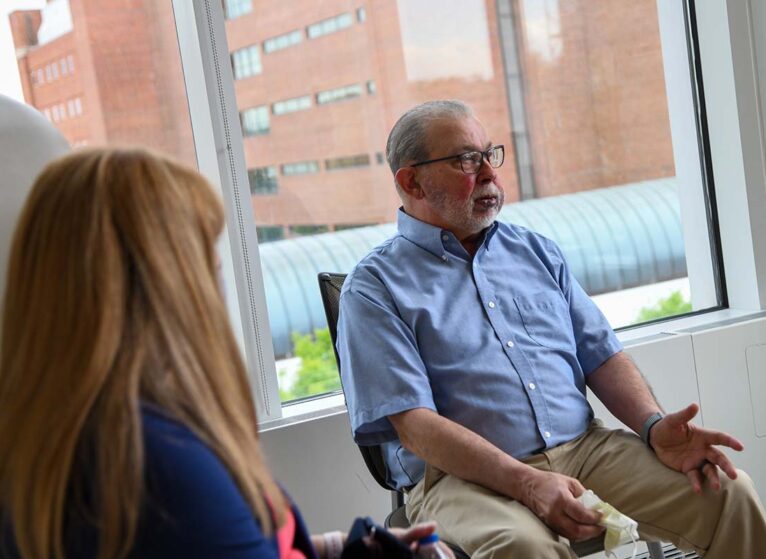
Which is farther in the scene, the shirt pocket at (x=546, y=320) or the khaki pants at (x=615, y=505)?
the shirt pocket at (x=546, y=320)

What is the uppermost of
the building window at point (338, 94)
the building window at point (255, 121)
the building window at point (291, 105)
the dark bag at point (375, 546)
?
the building window at point (338, 94)

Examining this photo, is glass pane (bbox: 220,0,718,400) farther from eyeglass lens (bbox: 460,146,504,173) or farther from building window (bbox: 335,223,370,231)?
eyeglass lens (bbox: 460,146,504,173)

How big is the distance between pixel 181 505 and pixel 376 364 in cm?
114

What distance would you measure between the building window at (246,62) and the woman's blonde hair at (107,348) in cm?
168

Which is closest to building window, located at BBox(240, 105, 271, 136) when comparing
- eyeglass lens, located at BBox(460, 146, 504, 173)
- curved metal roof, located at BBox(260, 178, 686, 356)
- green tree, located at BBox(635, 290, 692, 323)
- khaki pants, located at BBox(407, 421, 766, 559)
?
curved metal roof, located at BBox(260, 178, 686, 356)

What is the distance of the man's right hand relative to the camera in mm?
1831

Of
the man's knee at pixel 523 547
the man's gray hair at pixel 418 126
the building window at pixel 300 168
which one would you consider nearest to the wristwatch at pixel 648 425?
the man's knee at pixel 523 547

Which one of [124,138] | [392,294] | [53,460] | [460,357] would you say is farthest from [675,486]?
[124,138]

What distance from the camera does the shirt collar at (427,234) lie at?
2283mm

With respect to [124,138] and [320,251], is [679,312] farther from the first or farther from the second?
[124,138]

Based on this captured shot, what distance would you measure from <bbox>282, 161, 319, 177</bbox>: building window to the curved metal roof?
21 centimetres

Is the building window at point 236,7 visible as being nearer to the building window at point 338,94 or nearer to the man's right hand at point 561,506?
the building window at point 338,94

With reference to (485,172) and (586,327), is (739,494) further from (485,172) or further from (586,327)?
(485,172)

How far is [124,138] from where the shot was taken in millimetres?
2535
